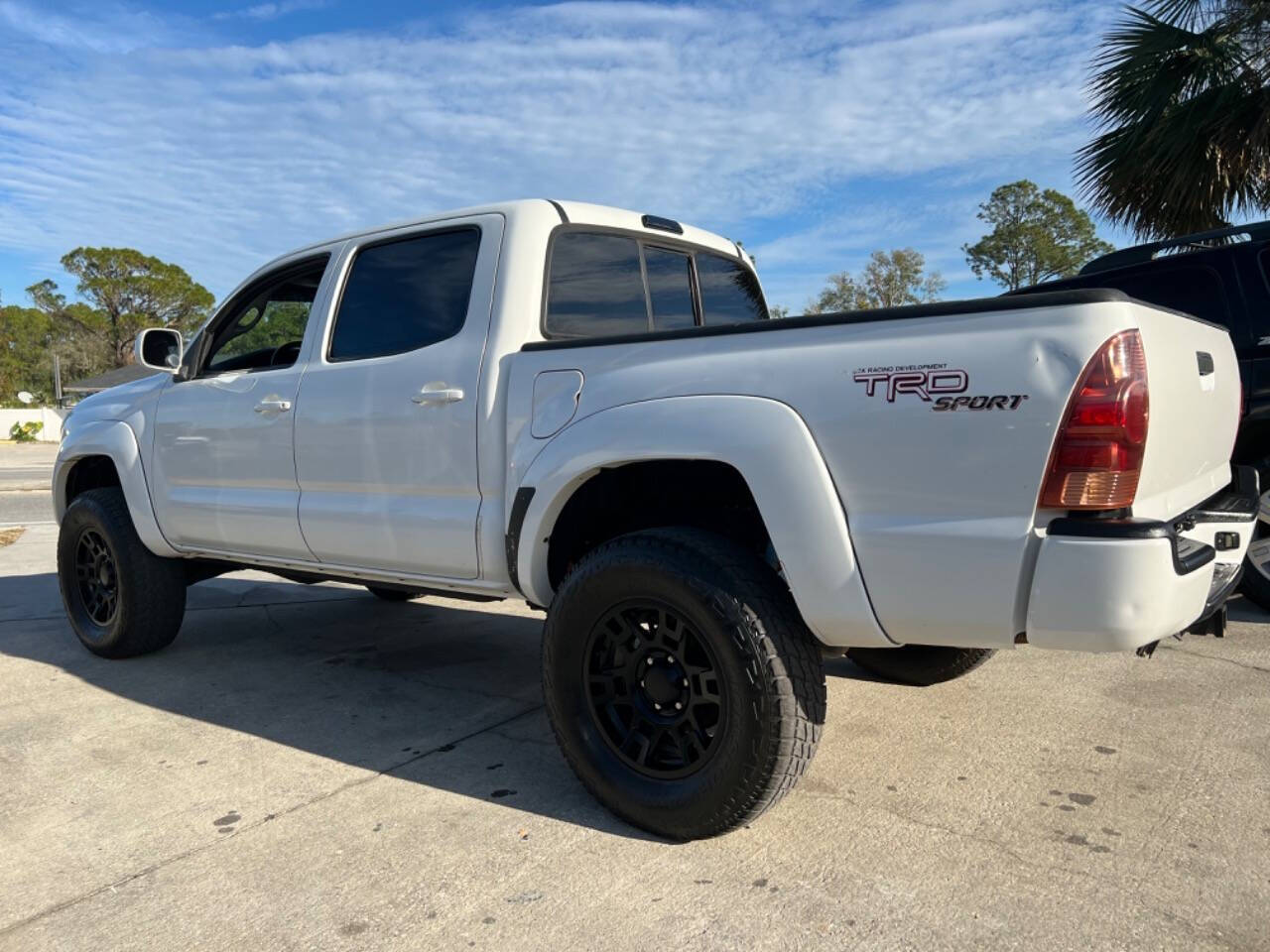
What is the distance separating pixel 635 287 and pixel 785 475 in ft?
5.49

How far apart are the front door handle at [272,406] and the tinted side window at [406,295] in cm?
29

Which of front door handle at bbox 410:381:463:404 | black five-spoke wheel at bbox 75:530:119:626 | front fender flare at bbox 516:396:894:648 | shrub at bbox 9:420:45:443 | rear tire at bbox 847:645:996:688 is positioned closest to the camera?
front fender flare at bbox 516:396:894:648

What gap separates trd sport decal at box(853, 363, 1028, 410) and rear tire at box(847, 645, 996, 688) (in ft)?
5.34

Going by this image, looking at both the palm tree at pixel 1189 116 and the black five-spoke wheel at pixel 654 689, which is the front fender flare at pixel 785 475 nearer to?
the black five-spoke wheel at pixel 654 689

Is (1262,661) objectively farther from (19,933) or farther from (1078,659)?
(19,933)

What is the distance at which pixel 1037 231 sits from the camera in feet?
103

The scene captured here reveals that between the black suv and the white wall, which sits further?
the white wall

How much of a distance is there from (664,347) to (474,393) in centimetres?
79

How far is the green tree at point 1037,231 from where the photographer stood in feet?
Result: 102

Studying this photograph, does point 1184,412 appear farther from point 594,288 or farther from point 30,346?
point 30,346

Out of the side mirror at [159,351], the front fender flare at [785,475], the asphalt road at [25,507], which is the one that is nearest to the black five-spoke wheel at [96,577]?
the side mirror at [159,351]

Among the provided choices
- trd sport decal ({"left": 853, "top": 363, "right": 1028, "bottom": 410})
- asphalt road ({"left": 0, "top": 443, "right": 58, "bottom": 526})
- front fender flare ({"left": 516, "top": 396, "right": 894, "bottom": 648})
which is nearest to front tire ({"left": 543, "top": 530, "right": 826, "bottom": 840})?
front fender flare ({"left": 516, "top": 396, "right": 894, "bottom": 648})

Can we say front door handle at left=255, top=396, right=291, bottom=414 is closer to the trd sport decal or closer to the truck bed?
the truck bed

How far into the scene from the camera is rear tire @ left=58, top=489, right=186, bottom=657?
4.82 m
